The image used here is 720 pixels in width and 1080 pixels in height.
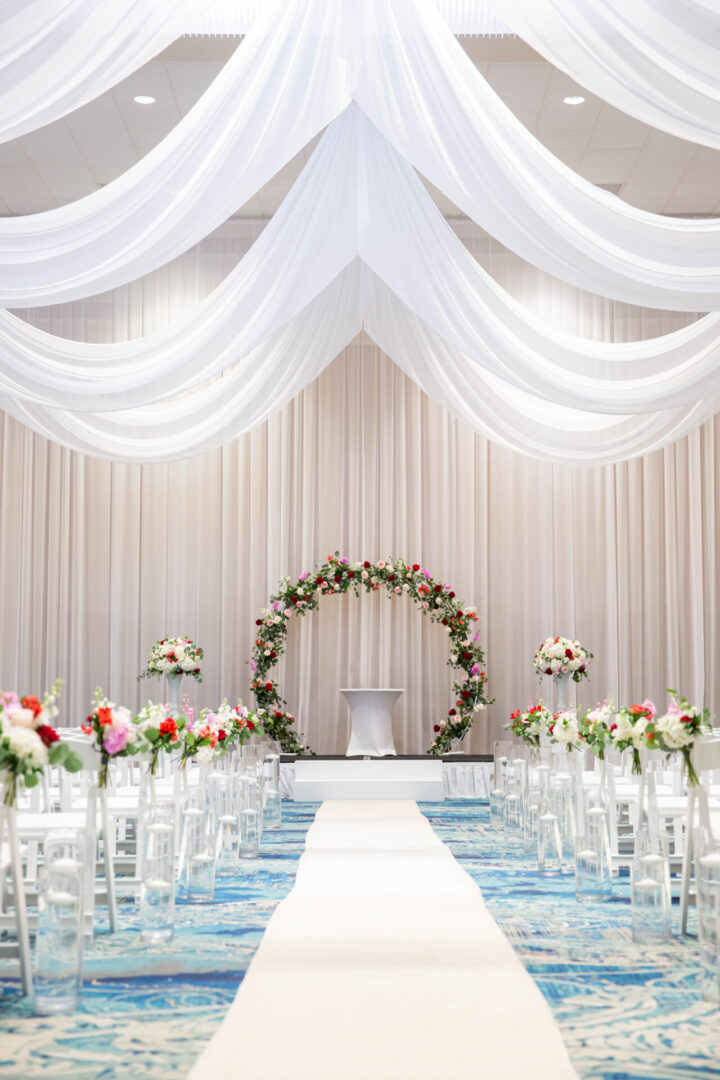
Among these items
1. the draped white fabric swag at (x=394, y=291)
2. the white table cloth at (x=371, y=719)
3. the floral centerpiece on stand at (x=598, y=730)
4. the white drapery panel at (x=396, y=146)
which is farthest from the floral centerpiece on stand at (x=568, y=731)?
the white table cloth at (x=371, y=719)

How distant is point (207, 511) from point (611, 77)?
9901 millimetres

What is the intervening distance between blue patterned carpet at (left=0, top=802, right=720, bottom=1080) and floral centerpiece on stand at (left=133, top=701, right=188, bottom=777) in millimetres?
764

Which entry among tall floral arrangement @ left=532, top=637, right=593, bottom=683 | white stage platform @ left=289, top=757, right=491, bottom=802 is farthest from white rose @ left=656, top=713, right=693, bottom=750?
tall floral arrangement @ left=532, top=637, right=593, bottom=683

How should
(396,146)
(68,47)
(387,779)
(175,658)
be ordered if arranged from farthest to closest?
(175,658) → (387,779) → (396,146) → (68,47)

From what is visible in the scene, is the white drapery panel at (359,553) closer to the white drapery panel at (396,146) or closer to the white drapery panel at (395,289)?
the white drapery panel at (395,289)

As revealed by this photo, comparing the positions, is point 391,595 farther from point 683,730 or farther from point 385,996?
point 385,996

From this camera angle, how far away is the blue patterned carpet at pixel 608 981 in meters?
3.50

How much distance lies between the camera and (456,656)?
13.4m

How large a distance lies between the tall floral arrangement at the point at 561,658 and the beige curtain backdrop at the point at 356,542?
1061mm

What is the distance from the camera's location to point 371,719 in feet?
41.0

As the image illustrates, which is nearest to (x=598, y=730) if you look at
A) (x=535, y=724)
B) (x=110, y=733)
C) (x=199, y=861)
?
(x=535, y=724)

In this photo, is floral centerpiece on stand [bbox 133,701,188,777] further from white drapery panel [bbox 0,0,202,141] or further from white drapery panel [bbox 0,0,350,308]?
white drapery panel [bbox 0,0,202,141]

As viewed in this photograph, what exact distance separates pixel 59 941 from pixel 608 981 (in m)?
1.93

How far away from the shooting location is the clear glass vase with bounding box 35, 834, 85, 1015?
3980 mm
